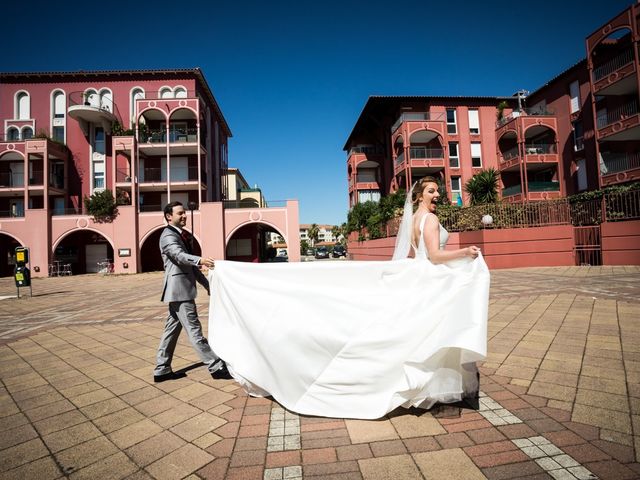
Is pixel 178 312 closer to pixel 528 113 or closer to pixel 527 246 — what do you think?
pixel 527 246

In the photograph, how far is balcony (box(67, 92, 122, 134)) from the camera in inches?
1025

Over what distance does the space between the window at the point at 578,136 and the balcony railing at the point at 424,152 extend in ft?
30.1

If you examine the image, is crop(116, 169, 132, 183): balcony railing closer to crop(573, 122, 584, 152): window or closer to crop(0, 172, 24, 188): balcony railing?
crop(0, 172, 24, 188): balcony railing

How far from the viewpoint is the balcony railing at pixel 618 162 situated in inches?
725

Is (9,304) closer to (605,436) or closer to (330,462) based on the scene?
(330,462)

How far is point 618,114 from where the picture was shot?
19.9 meters

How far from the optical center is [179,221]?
12.8 ft

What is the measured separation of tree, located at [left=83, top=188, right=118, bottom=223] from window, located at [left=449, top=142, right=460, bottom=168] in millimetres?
27204

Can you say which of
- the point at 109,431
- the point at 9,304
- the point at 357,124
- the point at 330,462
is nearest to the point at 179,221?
the point at 109,431

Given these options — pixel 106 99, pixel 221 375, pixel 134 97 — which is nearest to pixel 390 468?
pixel 221 375

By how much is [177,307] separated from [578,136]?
1168 inches

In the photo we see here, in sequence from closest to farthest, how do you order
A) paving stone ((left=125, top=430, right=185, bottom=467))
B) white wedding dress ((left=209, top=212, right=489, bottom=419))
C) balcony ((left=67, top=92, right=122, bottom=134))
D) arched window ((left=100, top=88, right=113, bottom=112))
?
paving stone ((left=125, top=430, right=185, bottom=467)) < white wedding dress ((left=209, top=212, right=489, bottom=419)) < balcony ((left=67, top=92, right=122, bottom=134)) < arched window ((left=100, top=88, right=113, bottom=112))

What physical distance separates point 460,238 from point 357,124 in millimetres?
22208

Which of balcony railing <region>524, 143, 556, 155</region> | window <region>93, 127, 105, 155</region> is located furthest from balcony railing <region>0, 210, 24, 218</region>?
balcony railing <region>524, 143, 556, 155</region>
